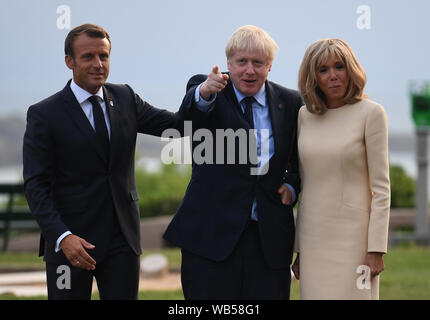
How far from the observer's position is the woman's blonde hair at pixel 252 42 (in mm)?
3570

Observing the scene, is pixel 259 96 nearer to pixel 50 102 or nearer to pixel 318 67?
pixel 318 67

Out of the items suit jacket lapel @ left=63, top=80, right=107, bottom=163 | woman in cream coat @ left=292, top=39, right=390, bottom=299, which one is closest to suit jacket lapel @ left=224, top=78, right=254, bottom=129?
woman in cream coat @ left=292, top=39, right=390, bottom=299

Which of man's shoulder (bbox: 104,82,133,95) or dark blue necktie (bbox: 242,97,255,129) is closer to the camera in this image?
dark blue necktie (bbox: 242,97,255,129)

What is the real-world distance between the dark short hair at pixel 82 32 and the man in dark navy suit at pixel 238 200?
59cm

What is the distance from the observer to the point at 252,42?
3.57 metres

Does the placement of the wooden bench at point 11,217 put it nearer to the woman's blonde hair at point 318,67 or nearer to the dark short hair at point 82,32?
the dark short hair at point 82,32

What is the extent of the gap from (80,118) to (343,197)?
1.52m

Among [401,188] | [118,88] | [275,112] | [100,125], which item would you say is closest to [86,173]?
[100,125]

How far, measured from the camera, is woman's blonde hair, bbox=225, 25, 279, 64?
141 inches

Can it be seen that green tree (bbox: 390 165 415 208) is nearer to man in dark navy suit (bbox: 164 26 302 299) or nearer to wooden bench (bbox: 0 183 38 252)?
wooden bench (bbox: 0 183 38 252)

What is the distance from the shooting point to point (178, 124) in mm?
4035

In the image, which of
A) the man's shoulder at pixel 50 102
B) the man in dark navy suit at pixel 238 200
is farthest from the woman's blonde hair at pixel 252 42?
the man's shoulder at pixel 50 102

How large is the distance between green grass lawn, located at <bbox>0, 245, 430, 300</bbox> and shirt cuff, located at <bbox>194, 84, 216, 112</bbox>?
14.0 ft
